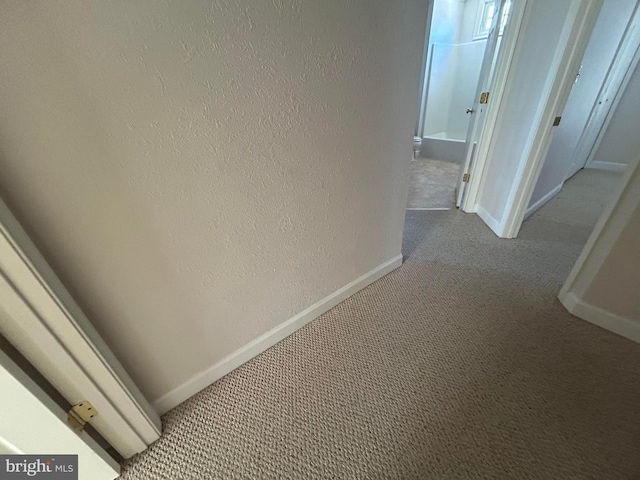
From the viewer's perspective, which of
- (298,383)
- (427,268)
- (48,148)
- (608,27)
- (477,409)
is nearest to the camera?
(48,148)

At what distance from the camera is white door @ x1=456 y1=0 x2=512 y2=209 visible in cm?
183

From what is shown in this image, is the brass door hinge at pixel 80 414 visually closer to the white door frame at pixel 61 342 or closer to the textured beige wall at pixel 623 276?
the white door frame at pixel 61 342

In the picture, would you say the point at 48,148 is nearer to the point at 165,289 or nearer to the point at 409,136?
the point at 165,289

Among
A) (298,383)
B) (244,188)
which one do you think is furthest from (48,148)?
(298,383)

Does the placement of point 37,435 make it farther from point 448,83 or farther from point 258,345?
point 448,83

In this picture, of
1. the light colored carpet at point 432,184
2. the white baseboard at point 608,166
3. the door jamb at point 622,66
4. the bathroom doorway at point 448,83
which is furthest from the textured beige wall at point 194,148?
the white baseboard at point 608,166

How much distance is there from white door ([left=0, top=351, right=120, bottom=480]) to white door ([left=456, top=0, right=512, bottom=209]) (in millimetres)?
2822

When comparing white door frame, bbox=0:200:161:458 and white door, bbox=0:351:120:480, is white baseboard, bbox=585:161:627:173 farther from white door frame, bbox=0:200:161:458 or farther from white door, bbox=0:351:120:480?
white door, bbox=0:351:120:480

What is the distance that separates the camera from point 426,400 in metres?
1.02

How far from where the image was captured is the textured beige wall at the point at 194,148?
0.56 meters

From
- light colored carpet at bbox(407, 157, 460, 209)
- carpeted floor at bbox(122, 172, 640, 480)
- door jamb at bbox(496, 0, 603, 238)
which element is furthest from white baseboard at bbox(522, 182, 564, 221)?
carpeted floor at bbox(122, 172, 640, 480)

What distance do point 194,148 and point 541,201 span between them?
10.1 feet

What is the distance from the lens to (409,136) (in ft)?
4.39

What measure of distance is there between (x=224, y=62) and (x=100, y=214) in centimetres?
53
